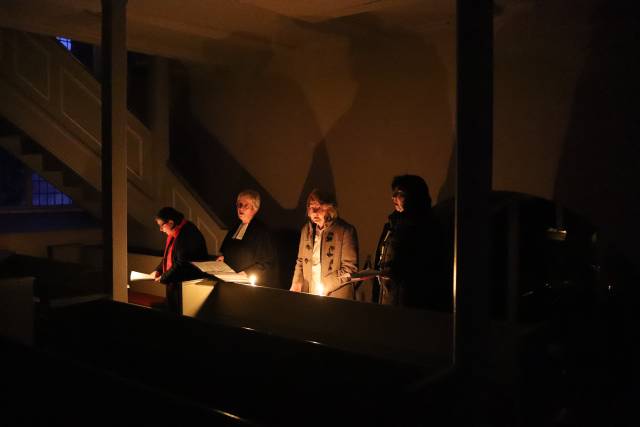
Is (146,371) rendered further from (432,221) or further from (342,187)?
(342,187)

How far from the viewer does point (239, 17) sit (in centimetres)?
639

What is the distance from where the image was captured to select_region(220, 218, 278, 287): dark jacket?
4.63m

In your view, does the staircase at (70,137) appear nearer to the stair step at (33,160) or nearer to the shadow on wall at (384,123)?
the stair step at (33,160)

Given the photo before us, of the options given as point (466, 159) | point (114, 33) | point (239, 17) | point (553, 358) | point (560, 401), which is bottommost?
point (560, 401)

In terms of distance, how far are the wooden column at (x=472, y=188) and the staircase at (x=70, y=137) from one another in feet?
17.3

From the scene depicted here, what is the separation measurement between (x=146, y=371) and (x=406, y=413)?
1508 mm

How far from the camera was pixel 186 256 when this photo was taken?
4.68 m

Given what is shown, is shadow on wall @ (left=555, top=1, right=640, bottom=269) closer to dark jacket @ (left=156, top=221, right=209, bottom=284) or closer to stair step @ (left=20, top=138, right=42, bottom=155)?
dark jacket @ (left=156, top=221, right=209, bottom=284)

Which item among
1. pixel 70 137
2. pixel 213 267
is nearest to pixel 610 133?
pixel 213 267

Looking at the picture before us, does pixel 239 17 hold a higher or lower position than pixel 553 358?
higher

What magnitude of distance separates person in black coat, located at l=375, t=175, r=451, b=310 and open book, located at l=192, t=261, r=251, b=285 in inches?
40.3

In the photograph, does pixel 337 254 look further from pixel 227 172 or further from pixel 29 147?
pixel 227 172

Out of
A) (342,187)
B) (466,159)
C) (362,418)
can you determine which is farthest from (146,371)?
(342,187)

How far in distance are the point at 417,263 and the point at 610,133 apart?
2.51 meters
